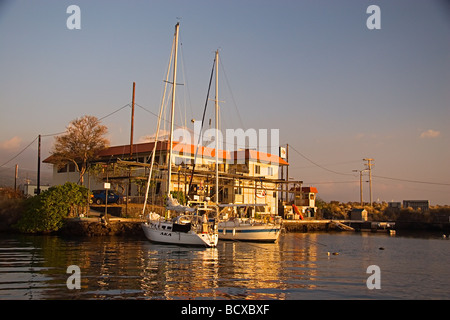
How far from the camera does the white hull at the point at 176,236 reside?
115 feet

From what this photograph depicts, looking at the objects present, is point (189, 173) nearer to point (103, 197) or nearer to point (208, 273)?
point (103, 197)

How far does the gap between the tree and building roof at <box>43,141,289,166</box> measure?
3226 mm

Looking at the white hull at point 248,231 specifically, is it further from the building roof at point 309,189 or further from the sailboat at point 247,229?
the building roof at point 309,189

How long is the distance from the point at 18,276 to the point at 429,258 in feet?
93.1

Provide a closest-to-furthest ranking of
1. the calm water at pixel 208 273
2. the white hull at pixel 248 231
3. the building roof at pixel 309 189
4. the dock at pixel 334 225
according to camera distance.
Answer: the calm water at pixel 208 273
the white hull at pixel 248 231
the dock at pixel 334 225
the building roof at pixel 309 189

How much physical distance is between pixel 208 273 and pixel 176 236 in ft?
47.6

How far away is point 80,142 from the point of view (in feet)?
213

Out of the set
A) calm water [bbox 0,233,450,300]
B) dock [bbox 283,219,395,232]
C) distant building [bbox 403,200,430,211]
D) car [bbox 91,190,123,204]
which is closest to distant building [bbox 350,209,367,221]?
dock [bbox 283,219,395,232]

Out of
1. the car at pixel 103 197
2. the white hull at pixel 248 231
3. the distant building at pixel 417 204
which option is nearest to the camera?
the white hull at pixel 248 231

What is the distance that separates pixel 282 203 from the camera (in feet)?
249

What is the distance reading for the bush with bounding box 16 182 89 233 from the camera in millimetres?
44409

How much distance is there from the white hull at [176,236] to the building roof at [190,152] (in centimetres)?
2212

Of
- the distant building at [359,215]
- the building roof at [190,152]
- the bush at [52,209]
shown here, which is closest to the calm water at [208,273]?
the bush at [52,209]
